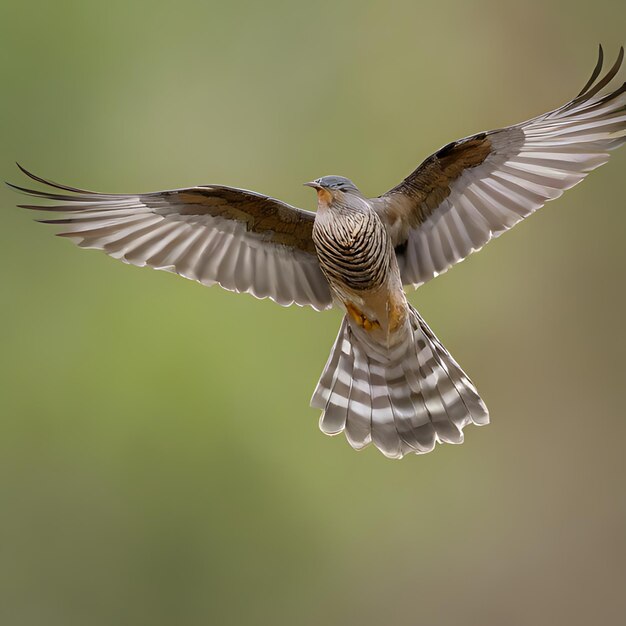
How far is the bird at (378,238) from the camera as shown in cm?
461

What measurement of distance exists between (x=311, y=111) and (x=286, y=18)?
3.17 ft

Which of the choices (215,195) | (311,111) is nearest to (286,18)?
(311,111)

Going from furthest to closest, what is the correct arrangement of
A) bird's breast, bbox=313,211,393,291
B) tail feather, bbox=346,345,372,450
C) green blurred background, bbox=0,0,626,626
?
green blurred background, bbox=0,0,626,626 → tail feather, bbox=346,345,372,450 → bird's breast, bbox=313,211,393,291

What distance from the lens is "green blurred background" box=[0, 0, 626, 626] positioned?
8.97m

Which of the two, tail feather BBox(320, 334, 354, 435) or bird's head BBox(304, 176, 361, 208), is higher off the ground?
bird's head BBox(304, 176, 361, 208)

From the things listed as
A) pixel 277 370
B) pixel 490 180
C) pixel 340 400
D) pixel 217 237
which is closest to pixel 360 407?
pixel 340 400

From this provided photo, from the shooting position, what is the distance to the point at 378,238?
15.2 feet

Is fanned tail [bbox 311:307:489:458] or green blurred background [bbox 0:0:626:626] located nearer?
fanned tail [bbox 311:307:489:458]

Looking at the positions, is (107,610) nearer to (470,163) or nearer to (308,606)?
(308,606)

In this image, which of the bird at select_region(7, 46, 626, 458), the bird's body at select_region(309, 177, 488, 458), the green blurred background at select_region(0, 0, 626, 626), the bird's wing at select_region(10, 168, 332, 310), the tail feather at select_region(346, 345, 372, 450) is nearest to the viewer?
the bird at select_region(7, 46, 626, 458)

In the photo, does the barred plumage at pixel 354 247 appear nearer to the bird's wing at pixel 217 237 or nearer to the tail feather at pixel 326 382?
the bird's wing at pixel 217 237

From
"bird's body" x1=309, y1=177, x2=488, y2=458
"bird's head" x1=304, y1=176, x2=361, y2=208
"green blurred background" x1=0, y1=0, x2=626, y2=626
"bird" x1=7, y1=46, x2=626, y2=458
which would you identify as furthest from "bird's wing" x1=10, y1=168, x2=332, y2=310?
"green blurred background" x1=0, y1=0, x2=626, y2=626

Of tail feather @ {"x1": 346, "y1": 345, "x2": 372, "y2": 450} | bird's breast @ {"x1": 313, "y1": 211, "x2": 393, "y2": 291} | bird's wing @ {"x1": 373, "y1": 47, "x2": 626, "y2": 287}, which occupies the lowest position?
tail feather @ {"x1": 346, "y1": 345, "x2": 372, "y2": 450}

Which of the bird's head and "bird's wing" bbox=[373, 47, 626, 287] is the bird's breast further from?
"bird's wing" bbox=[373, 47, 626, 287]
